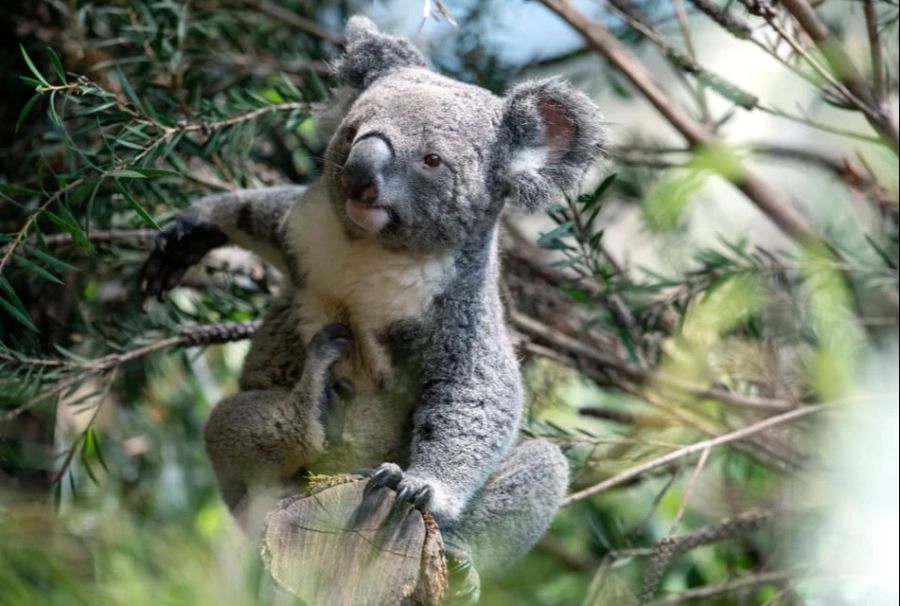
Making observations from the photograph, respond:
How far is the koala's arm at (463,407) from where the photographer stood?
2.73 metres

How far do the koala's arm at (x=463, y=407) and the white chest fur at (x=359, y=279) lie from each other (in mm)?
103

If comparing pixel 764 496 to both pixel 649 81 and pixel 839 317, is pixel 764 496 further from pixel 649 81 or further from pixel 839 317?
pixel 649 81

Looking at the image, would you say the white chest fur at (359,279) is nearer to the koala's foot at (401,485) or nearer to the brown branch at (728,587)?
the koala's foot at (401,485)

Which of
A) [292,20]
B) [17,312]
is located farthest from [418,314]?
[292,20]

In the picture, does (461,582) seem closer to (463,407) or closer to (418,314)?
(463,407)

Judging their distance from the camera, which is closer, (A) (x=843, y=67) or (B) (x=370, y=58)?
(B) (x=370, y=58)

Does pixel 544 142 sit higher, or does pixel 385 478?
pixel 544 142

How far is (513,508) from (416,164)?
2.91 ft

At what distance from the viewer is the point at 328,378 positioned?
2859 mm

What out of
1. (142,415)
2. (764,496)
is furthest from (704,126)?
(142,415)

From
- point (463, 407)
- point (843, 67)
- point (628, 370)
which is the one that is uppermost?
point (843, 67)

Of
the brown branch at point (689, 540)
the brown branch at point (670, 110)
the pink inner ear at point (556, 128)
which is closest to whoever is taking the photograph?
the pink inner ear at point (556, 128)

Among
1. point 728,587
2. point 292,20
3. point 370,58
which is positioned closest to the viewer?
point 370,58

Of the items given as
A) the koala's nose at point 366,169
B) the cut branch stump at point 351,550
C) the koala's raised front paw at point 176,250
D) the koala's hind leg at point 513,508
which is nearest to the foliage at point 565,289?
the koala's hind leg at point 513,508
